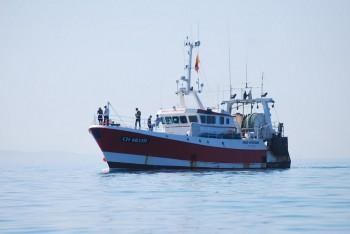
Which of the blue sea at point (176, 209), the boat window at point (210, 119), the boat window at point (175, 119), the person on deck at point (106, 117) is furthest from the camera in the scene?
the boat window at point (210, 119)

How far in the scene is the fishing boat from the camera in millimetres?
49500

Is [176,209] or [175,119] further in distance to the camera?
[175,119]

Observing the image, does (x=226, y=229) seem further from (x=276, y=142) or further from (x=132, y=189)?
(x=276, y=142)

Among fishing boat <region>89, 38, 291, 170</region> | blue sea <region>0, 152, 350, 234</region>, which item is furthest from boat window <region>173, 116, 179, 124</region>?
blue sea <region>0, 152, 350, 234</region>

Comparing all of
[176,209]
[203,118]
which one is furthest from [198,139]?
[176,209]

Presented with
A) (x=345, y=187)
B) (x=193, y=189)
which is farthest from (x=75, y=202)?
(x=345, y=187)

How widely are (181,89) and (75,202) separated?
30.1 meters

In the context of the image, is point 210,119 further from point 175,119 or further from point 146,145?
point 146,145

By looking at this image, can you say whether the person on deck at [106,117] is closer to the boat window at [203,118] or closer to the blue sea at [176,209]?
the boat window at [203,118]

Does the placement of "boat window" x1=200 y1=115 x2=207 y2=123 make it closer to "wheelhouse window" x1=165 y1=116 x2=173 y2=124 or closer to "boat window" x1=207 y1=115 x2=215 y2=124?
"boat window" x1=207 y1=115 x2=215 y2=124

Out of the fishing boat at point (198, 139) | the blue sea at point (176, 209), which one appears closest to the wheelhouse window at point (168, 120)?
the fishing boat at point (198, 139)

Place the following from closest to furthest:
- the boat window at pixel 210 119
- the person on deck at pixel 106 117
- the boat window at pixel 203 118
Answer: the person on deck at pixel 106 117, the boat window at pixel 203 118, the boat window at pixel 210 119

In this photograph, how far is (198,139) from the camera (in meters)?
52.2

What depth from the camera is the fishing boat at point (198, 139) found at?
49.5 metres
